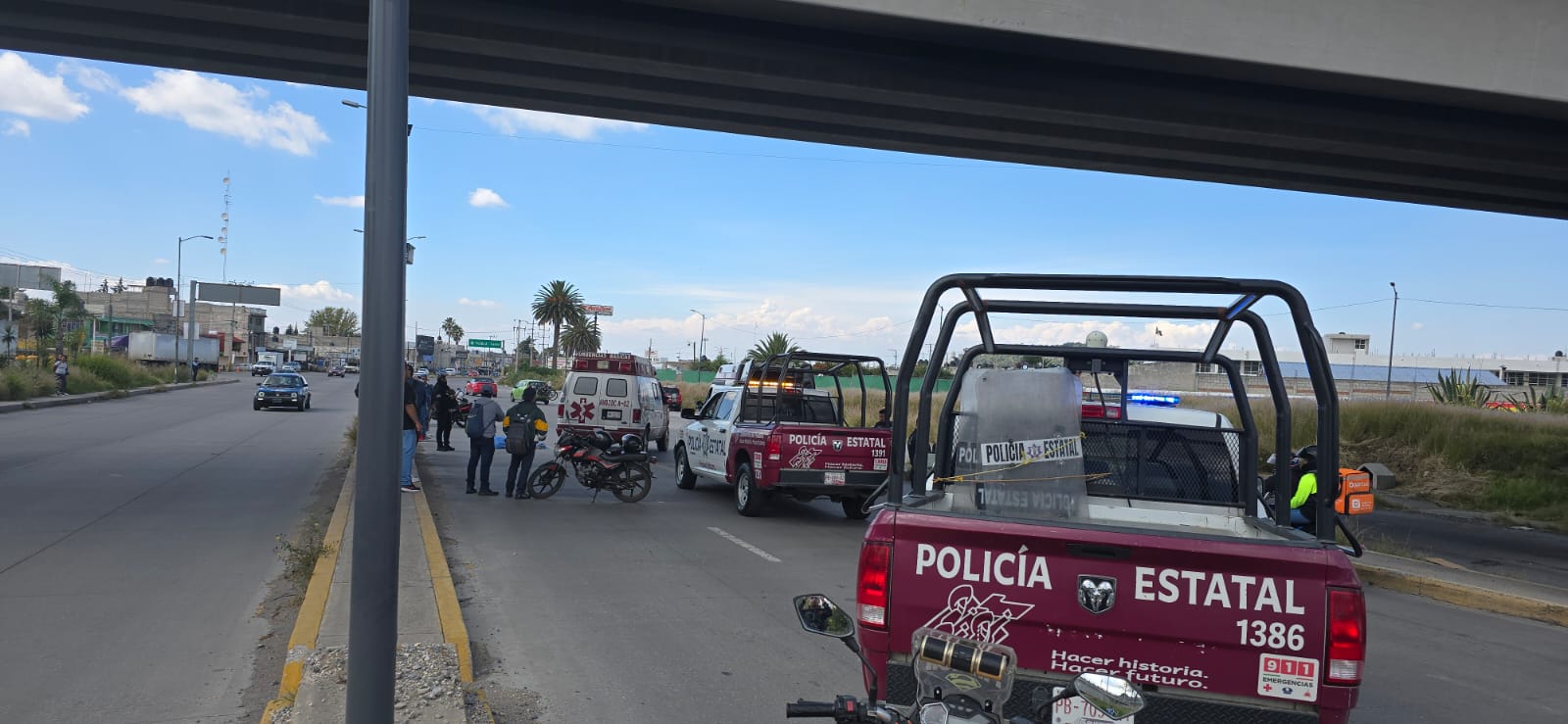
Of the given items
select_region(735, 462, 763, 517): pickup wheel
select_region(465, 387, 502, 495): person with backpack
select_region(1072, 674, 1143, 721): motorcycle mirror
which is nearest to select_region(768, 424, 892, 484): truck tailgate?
select_region(735, 462, 763, 517): pickup wheel

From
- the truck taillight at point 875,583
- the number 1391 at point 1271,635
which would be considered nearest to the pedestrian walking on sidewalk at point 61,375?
the truck taillight at point 875,583

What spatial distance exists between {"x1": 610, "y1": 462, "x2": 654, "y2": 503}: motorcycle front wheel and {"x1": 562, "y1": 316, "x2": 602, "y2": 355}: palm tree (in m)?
78.9

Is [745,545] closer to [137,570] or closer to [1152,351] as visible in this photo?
[137,570]

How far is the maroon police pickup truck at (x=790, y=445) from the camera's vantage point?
44.2 ft

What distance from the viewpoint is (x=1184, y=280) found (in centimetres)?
426

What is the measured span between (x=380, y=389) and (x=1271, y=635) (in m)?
3.46

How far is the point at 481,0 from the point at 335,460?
1044cm

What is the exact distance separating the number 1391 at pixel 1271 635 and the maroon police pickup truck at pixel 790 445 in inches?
329

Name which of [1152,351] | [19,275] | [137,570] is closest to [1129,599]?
[1152,351]

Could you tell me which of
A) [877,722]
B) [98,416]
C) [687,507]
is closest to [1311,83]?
[687,507]

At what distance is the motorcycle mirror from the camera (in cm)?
272

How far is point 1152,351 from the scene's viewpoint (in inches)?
207

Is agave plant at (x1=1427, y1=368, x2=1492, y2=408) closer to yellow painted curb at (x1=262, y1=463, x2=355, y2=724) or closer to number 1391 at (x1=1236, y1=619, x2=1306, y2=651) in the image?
yellow painted curb at (x1=262, y1=463, x2=355, y2=724)

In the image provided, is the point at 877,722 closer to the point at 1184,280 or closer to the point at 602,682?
the point at 1184,280
